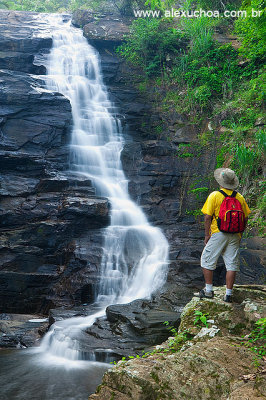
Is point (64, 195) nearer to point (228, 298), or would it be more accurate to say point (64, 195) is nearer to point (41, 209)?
point (41, 209)

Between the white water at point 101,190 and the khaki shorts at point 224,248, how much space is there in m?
3.20

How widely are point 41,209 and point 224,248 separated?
24.6 feet

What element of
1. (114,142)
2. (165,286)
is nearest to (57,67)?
(114,142)

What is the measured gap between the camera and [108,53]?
1850 centimetres

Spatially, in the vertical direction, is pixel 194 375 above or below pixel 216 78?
below

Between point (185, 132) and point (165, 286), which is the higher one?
point (185, 132)

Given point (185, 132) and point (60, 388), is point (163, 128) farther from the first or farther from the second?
point (60, 388)

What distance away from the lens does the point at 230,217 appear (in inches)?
170

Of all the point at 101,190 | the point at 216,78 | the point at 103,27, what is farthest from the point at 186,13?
the point at 101,190

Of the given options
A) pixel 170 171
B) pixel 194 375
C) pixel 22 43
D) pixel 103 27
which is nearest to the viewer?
pixel 194 375

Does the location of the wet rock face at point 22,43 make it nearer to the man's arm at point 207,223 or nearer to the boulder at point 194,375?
the man's arm at point 207,223

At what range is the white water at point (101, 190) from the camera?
7.49m

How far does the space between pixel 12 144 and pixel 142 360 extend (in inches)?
415

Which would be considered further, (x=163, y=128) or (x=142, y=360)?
(x=163, y=128)
